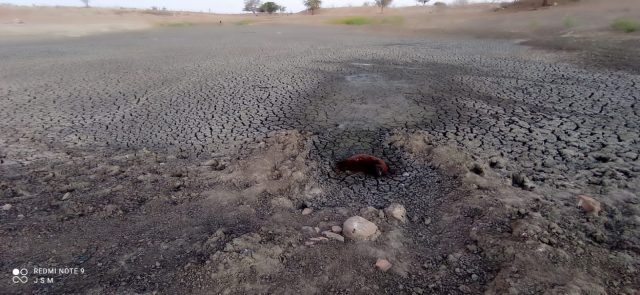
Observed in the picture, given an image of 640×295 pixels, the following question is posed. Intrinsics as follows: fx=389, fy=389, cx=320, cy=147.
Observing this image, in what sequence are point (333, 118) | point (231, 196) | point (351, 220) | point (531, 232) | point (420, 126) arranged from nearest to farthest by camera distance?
point (531, 232) < point (351, 220) < point (231, 196) < point (420, 126) < point (333, 118)

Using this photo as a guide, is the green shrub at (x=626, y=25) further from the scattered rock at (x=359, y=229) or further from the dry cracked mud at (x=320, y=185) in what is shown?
the scattered rock at (x=359, y=229)

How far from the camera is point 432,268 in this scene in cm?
202

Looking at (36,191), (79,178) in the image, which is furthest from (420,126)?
(36,191)

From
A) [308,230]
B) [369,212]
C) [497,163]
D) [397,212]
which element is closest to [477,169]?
[497,163]

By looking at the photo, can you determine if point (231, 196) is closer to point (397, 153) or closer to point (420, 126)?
point (397, 153)

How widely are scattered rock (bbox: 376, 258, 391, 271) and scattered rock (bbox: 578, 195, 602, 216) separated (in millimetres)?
1340

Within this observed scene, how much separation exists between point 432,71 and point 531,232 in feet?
16.8

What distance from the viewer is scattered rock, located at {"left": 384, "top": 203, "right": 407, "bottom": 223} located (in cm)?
246

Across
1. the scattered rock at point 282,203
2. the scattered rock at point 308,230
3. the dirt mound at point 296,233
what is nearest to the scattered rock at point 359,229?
the dirt mound at point 296,233

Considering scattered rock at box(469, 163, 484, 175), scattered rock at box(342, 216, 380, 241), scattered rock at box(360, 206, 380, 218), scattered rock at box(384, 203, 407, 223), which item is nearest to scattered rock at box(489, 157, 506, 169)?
scattered rock at box(469, 163, 484, 175)

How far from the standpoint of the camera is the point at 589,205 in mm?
2387

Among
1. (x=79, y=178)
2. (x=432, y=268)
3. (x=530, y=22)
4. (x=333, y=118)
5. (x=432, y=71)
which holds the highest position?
(x=530, y=22)

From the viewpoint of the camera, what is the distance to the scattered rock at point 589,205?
7.74 ft

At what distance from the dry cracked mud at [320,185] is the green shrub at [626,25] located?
22.3 ft
